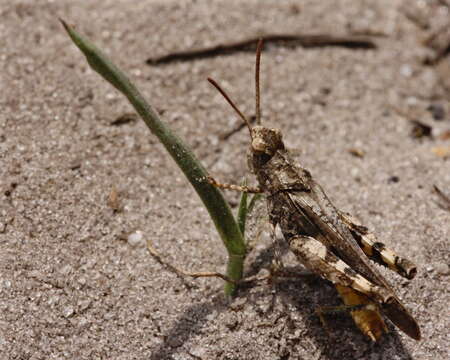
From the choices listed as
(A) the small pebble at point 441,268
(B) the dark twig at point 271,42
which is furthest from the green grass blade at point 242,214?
(B) the dark twig at point 271,42

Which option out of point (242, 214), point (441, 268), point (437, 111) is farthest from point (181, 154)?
point (437, 111)

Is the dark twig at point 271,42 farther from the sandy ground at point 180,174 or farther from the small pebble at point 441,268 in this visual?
the small pebble at point 441,268

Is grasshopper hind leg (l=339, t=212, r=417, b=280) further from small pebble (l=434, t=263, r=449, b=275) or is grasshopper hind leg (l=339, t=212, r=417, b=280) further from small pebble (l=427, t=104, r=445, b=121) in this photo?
small pebble (l=427, t=104, r=445, b=121)

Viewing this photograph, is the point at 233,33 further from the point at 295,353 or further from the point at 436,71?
the point at 295,353

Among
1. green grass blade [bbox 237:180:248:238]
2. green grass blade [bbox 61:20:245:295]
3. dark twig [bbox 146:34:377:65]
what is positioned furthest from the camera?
dark twig [bbox 146:34:377:65]

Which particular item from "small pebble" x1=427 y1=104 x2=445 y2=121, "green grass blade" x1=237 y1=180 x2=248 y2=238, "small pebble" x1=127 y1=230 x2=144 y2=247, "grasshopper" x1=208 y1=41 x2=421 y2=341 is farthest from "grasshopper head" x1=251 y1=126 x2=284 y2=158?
"small pebble" x1=427 y1=104 x2=445 y2=121

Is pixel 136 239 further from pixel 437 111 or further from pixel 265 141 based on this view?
pixel 437 111
